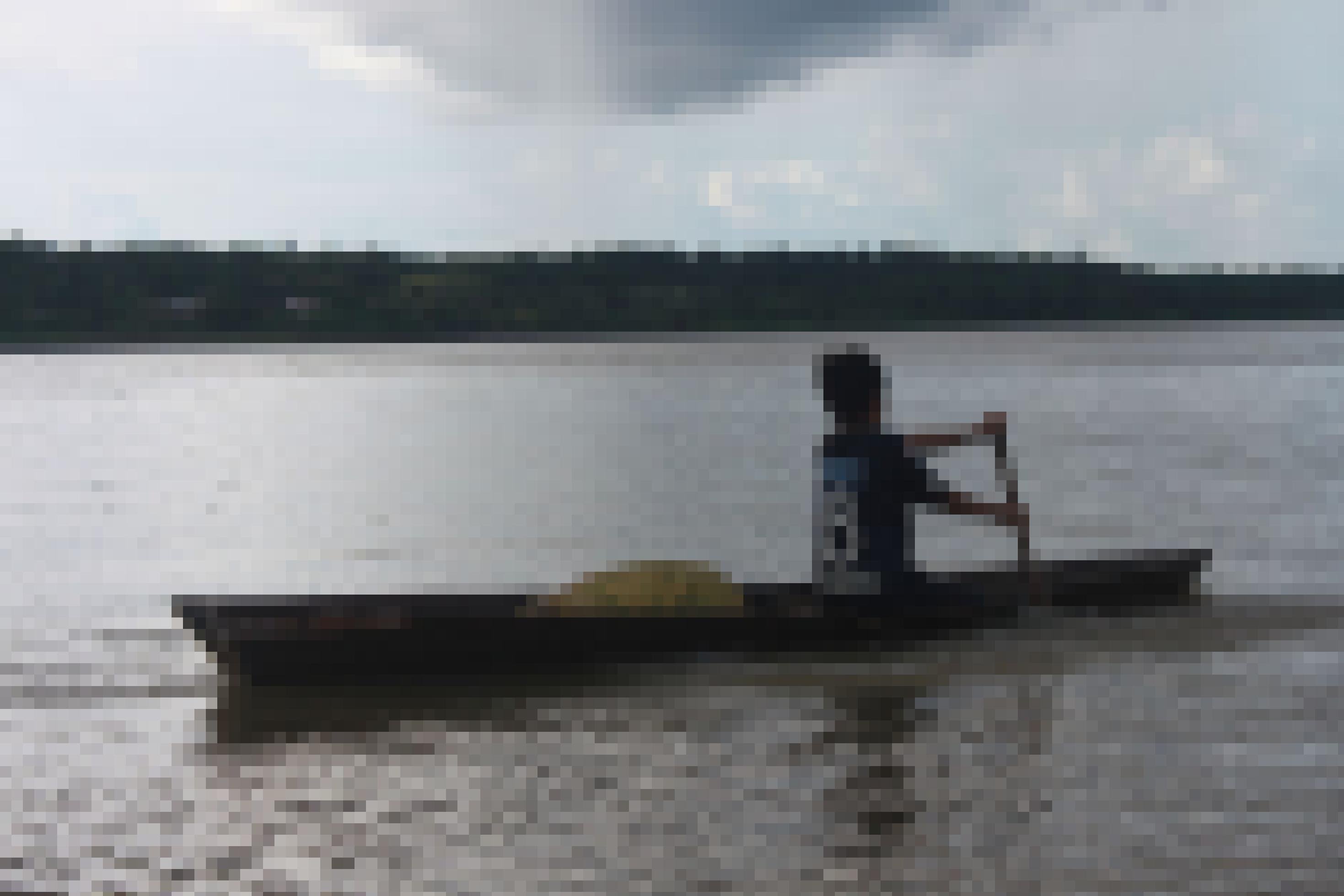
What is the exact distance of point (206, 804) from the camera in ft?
32.4

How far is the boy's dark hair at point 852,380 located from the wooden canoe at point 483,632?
6.10 feet

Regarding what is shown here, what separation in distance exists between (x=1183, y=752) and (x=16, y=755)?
8081 mm

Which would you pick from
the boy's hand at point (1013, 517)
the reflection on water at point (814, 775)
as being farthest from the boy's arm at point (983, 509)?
the reflection on water at point (814, 775)

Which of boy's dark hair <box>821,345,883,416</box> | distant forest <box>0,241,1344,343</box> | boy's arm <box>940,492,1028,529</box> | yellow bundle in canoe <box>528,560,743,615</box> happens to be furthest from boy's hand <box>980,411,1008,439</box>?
distant forest <box>0,241,1344,343</box>

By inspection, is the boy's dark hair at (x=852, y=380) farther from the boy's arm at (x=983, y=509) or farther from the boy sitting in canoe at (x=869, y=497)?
the boy's arm at (x=983, y=509)

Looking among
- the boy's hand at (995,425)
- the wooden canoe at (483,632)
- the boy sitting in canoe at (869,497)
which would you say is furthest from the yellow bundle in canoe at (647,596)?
the boy's hand at (995,425)

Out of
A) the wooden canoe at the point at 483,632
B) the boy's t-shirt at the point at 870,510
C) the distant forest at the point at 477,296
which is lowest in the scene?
the wooden canoe at the point at 483,632

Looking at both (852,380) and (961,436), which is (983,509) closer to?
(961,436)

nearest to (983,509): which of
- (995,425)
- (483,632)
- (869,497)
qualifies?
(995,425)

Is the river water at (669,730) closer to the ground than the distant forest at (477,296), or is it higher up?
closer to the ground

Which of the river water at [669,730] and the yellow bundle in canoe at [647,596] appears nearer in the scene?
the river water at [669,730]

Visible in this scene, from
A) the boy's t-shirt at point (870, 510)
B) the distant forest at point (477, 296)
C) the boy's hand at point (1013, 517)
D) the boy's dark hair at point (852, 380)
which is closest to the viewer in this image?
the boy's dark hair at point (852, 380)

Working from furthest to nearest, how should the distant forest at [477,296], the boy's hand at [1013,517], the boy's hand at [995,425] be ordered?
the distant forest at [477,296], the boy's hand at [1013,517], the boy's hand at [995,425]

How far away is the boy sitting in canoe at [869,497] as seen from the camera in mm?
12578
